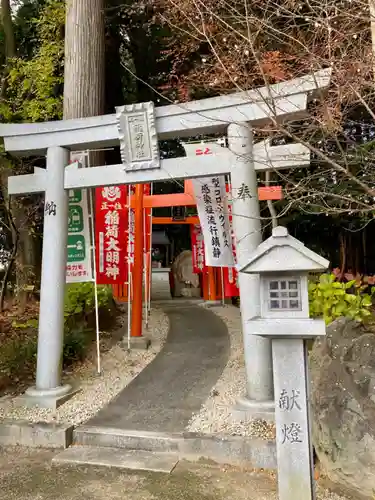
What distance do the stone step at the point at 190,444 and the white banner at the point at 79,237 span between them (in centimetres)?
211

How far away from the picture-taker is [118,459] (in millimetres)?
4398

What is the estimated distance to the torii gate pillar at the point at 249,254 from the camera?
483cm

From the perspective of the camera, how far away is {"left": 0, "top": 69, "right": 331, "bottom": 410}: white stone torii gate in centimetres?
477

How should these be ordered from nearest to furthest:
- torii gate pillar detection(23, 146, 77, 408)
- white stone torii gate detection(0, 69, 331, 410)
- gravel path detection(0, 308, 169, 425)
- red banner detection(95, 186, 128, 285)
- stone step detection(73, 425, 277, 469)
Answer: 1. stone step detection(73, 425, 277, 469)
2. white stone torii gate detection(0, 69, 331, 410)
3. gravel path detection(0, 308, 169, 425)
4. torii gate pillar detection(23, 146, 77, 408)
5. red banner detection(95, 186, 128, 285)

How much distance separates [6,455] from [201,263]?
33.0ft

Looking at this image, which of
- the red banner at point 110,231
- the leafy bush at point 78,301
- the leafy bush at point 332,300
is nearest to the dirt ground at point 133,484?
the leafy bush at point 332,300

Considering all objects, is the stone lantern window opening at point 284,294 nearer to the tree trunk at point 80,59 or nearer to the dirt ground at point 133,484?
the dirt ground at point 133,484

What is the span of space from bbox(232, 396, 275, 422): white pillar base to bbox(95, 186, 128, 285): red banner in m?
3.35

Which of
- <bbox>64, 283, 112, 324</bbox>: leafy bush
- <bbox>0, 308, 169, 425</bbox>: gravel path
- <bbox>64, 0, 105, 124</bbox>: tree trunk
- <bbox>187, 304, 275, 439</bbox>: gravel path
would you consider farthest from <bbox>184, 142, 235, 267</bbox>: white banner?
<bbox>64, 283, 112, 324</bbox>: leafy bush

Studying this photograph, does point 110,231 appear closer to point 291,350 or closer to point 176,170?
point 176,170

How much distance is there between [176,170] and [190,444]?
3094mm

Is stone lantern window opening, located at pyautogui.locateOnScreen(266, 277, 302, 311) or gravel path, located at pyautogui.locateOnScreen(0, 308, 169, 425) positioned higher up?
stone lantern window opening, located at pyautogui.locateOnScreen(266, 277, 302, 311)

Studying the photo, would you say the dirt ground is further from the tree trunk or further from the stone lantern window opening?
the tree trunk

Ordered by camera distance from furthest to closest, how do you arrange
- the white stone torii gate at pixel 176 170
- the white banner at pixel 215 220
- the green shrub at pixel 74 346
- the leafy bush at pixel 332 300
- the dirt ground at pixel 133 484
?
the green shrub at pixel 74 346, the white banner at pixel 215 220, the leafy bush at pixel 332 300, the white stone torii gate at pixel 176 170, the dirt ground at pixel 133 484
